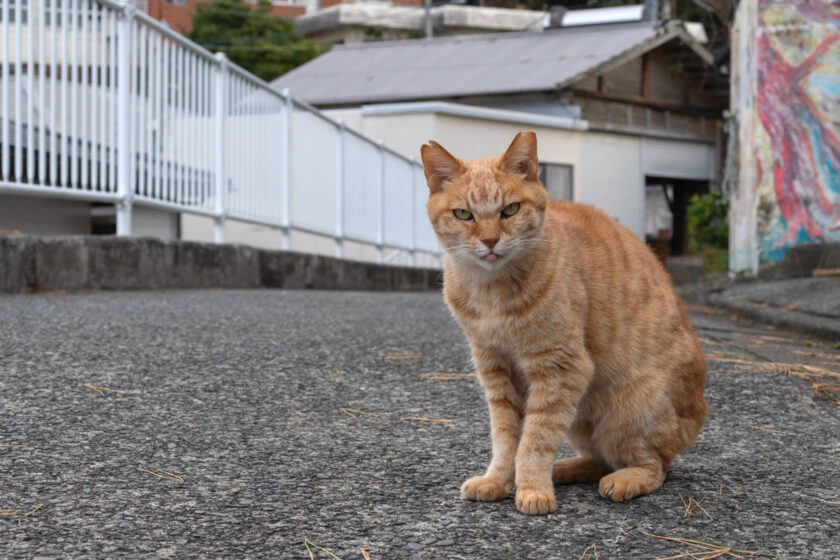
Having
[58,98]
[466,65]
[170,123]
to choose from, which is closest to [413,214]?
[170,123]

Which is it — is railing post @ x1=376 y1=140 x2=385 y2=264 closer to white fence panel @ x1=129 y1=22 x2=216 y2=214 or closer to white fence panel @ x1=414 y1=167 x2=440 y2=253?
white fence panel @ x1=414 y1=167 x2=440 y2=253

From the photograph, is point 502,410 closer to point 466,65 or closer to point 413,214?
point 413,214

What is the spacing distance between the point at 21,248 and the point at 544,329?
477 cm

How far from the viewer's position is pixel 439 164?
2.72 m

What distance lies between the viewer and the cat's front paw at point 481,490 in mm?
2393

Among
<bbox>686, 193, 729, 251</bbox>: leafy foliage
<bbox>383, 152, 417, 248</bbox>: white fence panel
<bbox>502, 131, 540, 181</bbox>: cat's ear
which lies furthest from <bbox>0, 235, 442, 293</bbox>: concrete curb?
<bbox>686, 193, 729, 251</bbox>: leafy foliage

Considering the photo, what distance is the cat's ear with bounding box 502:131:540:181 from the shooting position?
2.68 metres

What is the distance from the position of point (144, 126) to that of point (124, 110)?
0.30 m

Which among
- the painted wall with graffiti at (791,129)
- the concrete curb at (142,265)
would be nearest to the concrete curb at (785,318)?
the painted wall with graffiti at (791,129)

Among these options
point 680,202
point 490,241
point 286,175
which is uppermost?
point 680,202

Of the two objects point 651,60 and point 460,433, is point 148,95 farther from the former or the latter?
point 651,60

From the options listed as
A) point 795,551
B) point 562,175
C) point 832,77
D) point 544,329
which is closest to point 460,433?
point 544,329

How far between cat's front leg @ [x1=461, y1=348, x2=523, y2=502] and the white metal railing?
4.49 metres

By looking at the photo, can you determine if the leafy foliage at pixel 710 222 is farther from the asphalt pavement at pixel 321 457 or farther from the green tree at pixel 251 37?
the green tree at pixel 251 37
